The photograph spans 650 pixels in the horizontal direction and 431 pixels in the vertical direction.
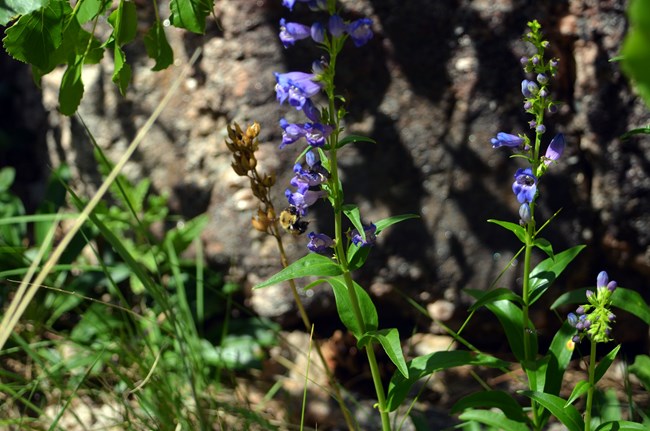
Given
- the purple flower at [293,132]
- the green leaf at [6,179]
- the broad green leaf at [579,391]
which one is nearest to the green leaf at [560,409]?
the broad green leaf at [579,391]

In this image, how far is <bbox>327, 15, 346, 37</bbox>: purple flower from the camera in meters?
1.85

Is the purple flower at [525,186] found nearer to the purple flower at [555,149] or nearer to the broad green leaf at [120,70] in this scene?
the purple flower at [555,149]

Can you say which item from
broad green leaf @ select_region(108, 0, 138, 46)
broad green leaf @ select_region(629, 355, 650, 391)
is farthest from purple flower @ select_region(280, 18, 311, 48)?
broad green leaf @ select_region(629, 355, 650, 391)

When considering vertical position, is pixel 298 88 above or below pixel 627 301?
above

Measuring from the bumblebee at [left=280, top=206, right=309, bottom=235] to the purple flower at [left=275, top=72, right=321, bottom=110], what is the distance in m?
0.39

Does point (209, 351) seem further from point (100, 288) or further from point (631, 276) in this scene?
point (631, 276)

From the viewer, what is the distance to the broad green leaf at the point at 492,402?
2.26m

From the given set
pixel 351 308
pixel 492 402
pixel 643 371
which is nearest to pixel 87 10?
pixel 351 308

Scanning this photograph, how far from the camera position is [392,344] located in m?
1.99

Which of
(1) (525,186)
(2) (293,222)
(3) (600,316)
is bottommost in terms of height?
(3) (600,316)

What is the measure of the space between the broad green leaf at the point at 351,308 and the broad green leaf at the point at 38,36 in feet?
3.01

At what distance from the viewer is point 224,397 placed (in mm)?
3430

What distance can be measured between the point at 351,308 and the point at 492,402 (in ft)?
1.71

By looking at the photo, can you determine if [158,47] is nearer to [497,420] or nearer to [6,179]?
[497,420]
